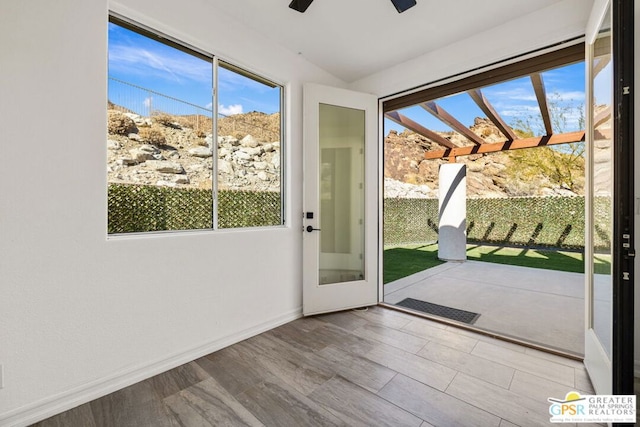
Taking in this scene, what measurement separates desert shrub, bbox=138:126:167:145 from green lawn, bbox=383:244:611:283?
12.1ft

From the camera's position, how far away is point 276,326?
8.98ft

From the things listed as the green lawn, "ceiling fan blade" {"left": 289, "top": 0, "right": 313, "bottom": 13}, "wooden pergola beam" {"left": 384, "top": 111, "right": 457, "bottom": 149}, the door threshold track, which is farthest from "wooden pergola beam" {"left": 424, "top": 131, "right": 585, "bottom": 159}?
"ceiling fan blade" {"left": 289, "top": 0, "right": 313, "bottom": 13}

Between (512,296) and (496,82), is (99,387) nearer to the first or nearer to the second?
(496,82)

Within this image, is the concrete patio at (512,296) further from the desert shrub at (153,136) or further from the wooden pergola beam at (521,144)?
the desert shrub at (153,136)

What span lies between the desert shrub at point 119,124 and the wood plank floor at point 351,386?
175cm

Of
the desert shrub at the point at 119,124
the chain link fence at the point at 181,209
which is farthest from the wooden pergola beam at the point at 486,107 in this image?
the desert shrub at the point at 119,124

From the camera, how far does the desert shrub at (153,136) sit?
206cm

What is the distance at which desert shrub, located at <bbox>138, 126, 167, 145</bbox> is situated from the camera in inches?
81.3

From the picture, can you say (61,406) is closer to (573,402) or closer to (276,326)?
(276,326)

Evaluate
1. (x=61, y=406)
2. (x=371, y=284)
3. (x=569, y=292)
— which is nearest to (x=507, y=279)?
(x=569, y=292)

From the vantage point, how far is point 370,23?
7.93 ft

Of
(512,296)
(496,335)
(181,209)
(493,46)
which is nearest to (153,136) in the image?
(181,209)

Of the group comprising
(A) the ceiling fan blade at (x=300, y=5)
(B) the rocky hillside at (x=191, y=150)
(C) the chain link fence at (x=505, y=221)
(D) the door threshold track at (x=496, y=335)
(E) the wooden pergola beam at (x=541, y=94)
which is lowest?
(D) the door threshold track at (x=496, y=335)

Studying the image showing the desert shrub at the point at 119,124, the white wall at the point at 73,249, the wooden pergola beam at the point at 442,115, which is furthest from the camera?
the wooden pergola beam at the point at 442,115
